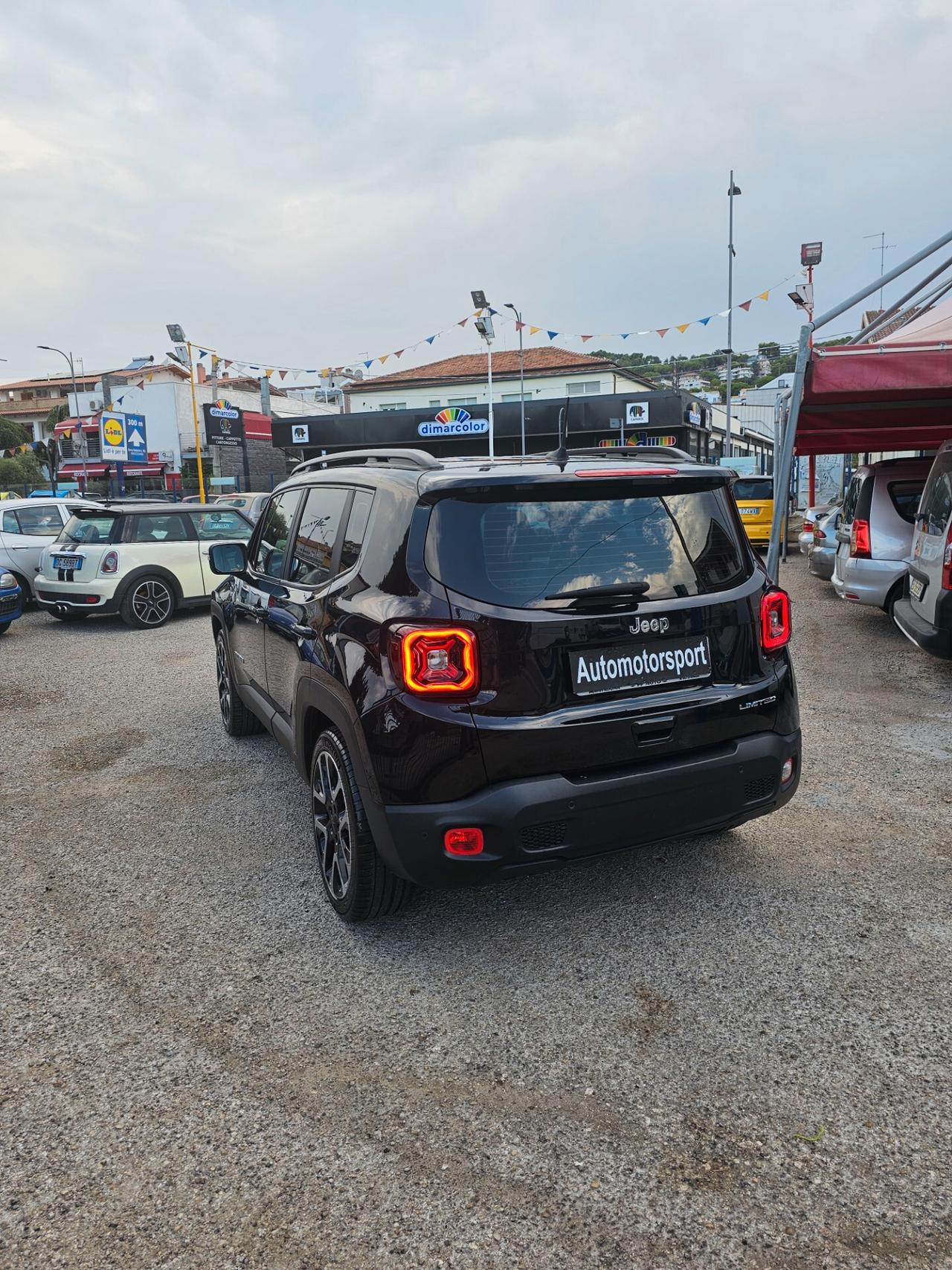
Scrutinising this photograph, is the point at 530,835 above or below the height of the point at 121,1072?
above

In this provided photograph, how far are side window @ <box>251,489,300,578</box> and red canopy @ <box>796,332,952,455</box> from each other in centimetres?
516

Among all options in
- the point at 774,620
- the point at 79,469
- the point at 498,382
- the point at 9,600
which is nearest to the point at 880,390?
the point at 774,620

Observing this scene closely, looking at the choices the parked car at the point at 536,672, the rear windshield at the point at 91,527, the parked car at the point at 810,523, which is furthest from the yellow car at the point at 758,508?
the parked car at the point at 536,672

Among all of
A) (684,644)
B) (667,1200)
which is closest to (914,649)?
(684,644)

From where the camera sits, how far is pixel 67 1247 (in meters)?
1.96

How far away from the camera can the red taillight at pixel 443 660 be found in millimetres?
2752

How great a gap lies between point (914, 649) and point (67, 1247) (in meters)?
8.17

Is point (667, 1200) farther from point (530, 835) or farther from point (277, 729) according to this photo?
point (277, 729)

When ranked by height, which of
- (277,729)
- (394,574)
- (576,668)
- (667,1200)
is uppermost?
(394,574)

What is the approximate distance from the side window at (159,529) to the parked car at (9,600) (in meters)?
1.43

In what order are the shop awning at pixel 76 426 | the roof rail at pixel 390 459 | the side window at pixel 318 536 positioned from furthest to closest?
the shop awning at pixel 76 426
the side window at pixel 318 536
the roof rail at pixel 390 459

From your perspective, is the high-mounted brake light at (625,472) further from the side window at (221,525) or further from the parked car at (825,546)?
the parked car at (825,546)

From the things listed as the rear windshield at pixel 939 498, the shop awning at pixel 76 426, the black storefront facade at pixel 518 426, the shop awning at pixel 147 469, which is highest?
the shop awning at pixel 76 426

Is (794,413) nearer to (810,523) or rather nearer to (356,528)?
(356,528)
